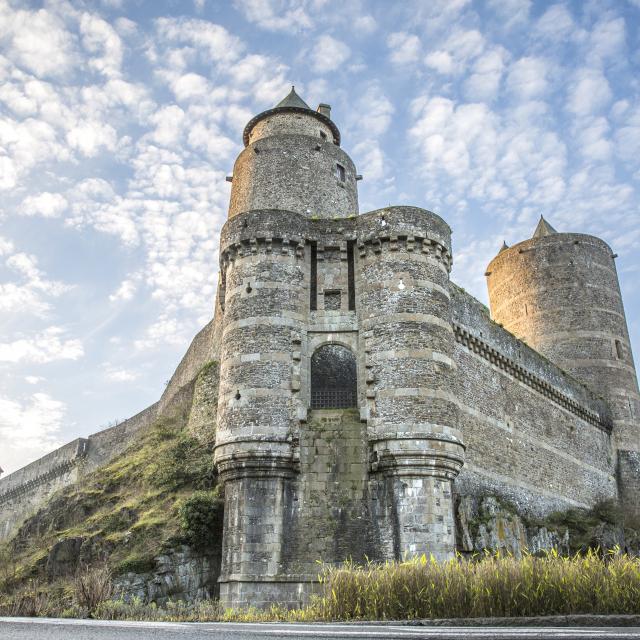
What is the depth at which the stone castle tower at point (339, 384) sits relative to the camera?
16.7 meters

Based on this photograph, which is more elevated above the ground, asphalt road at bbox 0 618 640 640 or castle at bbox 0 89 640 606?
castle at bbox 0 89 640 606

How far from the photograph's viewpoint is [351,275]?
2014cm

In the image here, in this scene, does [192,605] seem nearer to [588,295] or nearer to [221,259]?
[221,259]

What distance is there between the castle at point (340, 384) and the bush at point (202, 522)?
0.70 metres

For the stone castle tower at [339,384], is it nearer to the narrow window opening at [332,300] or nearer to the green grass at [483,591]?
the narrow window opening at [332,300]

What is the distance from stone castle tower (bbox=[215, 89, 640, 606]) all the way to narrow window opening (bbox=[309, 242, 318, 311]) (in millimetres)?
43

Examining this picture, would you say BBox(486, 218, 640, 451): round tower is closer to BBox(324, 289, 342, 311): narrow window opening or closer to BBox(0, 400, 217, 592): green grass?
BBox(324, 289, 342, 311): narrow window opening

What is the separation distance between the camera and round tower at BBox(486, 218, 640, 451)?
3444 centimetres

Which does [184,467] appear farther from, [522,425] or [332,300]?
[522,425]

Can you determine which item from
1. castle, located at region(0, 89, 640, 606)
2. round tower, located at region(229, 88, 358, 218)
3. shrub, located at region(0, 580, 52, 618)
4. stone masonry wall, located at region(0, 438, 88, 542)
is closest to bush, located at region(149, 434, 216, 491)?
castle, located at region(0, 89, 640, 606)

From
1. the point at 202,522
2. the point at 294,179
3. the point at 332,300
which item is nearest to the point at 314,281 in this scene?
the point at 332,300

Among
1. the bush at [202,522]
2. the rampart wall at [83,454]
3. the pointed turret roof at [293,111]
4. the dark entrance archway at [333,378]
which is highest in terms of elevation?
the pointed turret roof at [293,111]

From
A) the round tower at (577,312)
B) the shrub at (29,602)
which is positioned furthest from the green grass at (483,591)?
the round tower at (577,312)

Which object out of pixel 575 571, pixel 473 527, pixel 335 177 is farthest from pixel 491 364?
pixel 575 571
